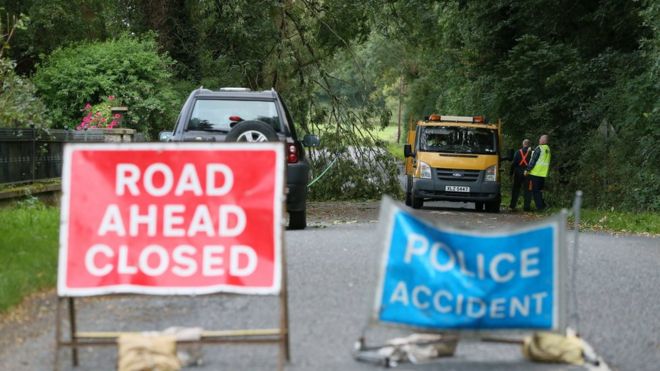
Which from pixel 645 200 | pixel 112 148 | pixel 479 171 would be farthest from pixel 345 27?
pixel 112 148

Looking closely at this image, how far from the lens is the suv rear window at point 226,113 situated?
15930 mm

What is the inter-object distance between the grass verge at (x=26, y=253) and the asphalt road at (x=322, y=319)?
244 mm

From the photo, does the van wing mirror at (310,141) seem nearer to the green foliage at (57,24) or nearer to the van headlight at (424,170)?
the van headlight at (424,170)

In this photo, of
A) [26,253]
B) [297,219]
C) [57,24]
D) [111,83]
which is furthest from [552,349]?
[57,24]

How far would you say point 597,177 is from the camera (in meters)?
26.9

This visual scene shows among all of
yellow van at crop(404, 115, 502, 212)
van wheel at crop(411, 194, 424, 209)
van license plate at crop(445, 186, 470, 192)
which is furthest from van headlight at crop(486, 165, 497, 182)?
van wheel at crop(411, 194, 424, 209)

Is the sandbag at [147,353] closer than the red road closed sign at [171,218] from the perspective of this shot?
Yes

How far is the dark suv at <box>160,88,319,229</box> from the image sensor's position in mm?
15812

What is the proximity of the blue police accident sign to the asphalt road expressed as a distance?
17 centimetres

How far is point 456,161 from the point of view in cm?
2625

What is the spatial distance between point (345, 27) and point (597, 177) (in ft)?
30.4

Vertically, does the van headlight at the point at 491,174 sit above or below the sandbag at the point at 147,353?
below

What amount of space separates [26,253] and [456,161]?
15914 millimetres

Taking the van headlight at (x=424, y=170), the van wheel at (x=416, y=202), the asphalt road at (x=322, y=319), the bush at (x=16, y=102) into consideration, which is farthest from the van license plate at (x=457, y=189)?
the asphalt road at (x=322, y=319)
